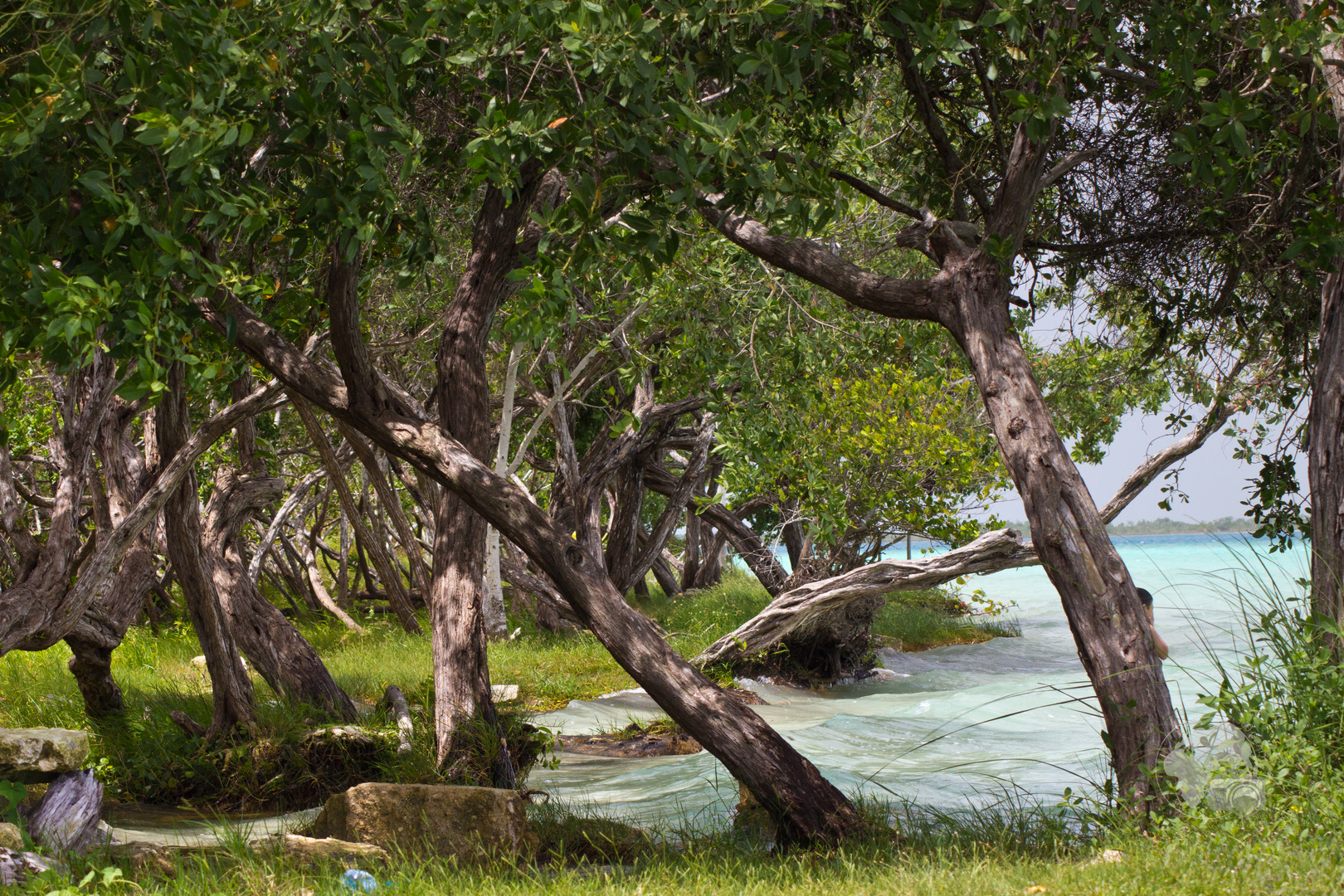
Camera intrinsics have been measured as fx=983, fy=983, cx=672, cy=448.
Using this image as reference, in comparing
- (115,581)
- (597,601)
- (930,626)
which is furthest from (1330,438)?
(930,626)

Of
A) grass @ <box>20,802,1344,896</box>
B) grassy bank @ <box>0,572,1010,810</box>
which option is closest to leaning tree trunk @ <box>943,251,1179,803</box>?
grass @ <box>20,802,1344,896</box>

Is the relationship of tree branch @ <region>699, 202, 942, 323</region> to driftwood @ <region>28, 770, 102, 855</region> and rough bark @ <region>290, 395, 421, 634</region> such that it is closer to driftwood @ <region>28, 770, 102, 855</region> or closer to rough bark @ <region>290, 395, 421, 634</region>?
rough bark @ <region>290, 395, 421, 634</region>

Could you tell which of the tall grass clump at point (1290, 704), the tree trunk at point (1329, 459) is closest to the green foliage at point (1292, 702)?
the tall grass clump at point (1290, 704)

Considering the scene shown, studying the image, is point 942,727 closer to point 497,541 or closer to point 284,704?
point 497,541

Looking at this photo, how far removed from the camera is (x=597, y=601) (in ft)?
18.2

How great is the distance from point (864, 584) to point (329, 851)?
26.2 ft

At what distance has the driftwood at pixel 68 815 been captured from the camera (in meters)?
5.42

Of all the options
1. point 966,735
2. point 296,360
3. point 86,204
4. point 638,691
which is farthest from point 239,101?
point 966,735

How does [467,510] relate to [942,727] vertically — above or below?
above

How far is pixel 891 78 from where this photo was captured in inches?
336

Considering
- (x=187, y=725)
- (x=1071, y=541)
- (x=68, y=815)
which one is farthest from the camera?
(x=187, y=725)

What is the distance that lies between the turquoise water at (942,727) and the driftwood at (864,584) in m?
0.91

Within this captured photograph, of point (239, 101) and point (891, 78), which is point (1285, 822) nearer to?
point (239, 101)

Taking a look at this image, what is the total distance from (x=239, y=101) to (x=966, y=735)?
10253 mm
